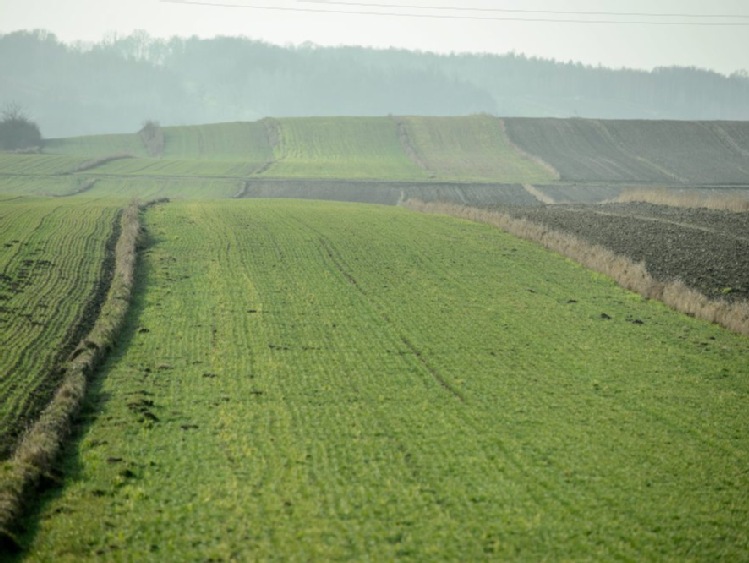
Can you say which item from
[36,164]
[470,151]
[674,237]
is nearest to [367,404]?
[674,237]

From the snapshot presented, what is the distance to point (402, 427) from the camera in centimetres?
1552

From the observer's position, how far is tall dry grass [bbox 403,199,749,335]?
24.3 metres

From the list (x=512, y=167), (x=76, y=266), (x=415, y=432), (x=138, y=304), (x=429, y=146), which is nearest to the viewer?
(x=415, y=432)

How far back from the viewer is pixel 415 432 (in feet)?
50.2

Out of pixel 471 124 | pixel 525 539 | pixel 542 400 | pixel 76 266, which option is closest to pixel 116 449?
pixel 525 539

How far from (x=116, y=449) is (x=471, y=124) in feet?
291

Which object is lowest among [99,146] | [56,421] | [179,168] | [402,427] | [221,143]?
[402,427]

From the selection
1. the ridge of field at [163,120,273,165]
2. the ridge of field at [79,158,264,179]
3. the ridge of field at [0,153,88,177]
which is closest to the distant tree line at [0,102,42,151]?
the ridge of field at [0,153,88,177]

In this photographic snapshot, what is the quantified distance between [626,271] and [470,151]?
61.2 meters

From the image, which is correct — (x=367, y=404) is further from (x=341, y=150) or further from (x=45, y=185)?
(x=341, y=150)

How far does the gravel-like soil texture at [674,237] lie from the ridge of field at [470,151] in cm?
2873

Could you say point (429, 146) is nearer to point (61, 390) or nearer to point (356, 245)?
point (356, 245)

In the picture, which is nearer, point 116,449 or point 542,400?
point 116,449

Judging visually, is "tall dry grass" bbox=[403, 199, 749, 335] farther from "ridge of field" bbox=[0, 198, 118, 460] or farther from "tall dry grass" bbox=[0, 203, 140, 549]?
"ridge of field" bbox=[0, 198, 118, 460]
